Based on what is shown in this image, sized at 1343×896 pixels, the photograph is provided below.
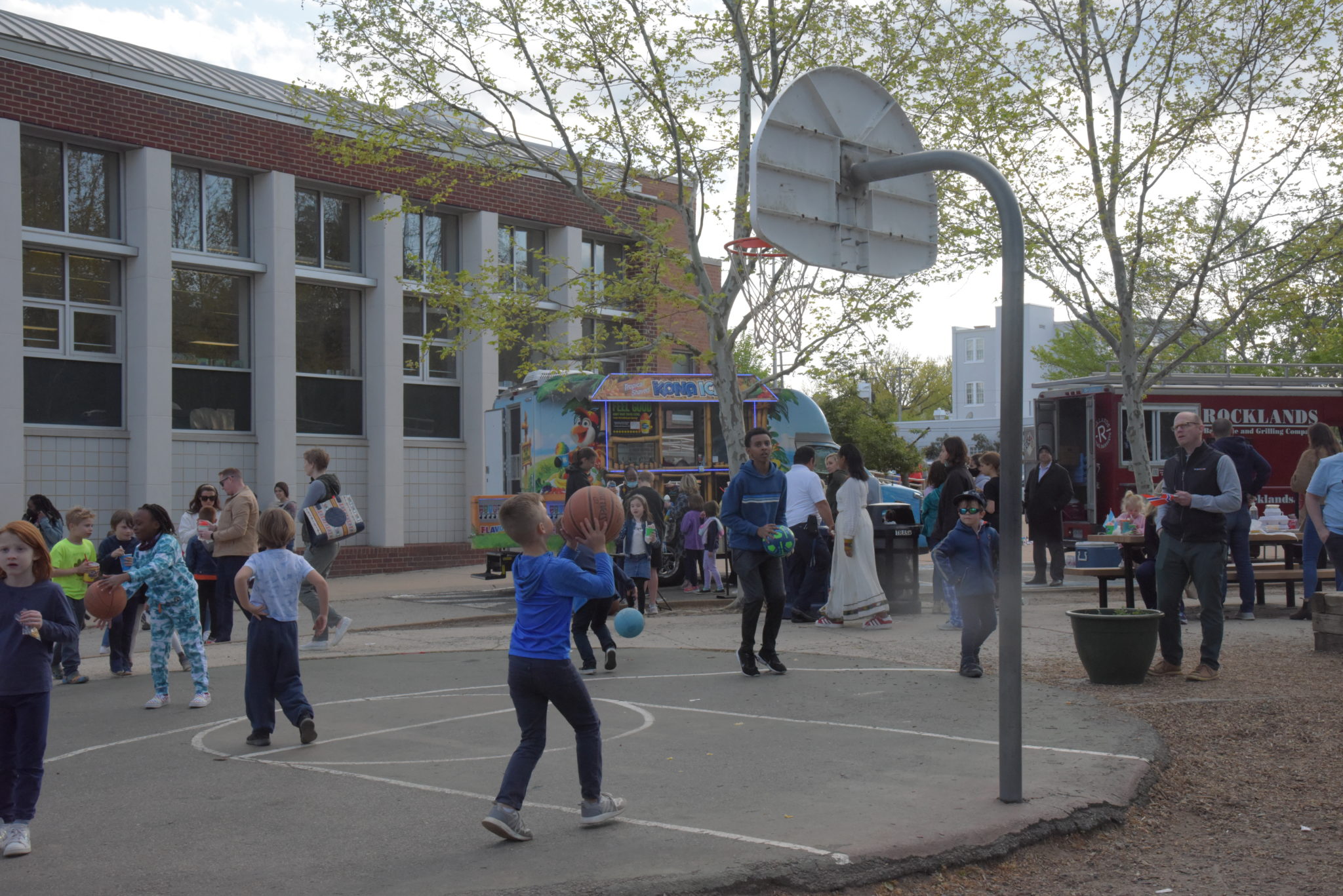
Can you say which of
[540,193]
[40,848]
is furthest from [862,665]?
[540,193]

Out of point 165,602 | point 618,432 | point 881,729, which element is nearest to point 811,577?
point 618,432

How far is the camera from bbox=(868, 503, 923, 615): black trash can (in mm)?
14070

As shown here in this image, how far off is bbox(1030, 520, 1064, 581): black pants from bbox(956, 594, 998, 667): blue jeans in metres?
7.65

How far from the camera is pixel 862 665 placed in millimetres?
10023

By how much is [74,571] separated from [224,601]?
7.99 ft

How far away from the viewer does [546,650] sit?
209 inches

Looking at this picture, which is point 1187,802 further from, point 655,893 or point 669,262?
point 669,262

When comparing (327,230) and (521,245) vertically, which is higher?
(521,245)

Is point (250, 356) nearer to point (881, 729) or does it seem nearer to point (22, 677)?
point (881, 729)

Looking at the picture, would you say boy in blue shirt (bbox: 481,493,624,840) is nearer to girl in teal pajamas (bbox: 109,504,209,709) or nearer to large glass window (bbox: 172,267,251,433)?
girl in teal pajamas (bbox: 109,504,209,709)

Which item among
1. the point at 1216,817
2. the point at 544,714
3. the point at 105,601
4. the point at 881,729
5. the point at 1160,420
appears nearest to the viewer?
the point at 544,714

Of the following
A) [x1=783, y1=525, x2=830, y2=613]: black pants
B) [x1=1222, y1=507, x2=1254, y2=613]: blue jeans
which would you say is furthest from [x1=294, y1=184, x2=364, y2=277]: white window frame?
[x1=1222, y1=507, x2=1254, y2=613]: blue jeans

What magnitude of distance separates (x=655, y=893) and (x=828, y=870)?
0.72 meters

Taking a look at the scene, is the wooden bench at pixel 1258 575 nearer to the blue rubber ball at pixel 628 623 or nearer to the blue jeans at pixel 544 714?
the blue rubber ball at pixel 628 623
